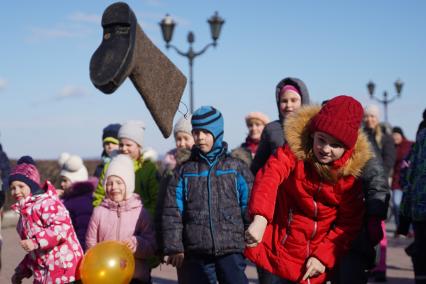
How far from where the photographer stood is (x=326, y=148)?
4113mm

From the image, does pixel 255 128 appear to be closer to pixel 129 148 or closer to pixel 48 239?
pixel 129 148

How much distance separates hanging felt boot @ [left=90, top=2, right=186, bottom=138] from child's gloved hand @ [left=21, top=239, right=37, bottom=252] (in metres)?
3.24

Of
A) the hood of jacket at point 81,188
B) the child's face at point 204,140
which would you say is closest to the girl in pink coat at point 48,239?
the child's face at point 204,140

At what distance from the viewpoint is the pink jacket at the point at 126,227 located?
601 cm

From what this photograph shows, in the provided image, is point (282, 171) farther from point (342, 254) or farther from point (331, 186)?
point (342, 254)

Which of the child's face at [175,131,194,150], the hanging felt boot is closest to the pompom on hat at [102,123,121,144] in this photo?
the child's face at [175,131,194,150]

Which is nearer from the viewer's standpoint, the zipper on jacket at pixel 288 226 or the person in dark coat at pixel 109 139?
the zipper on jacket at pixel 288 226

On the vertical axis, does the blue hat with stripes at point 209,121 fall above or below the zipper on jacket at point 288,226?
above

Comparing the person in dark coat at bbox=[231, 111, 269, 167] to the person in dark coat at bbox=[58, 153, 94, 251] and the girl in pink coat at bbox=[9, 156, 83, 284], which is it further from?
the girl in pink coat at bbox=[9, 156, 83, 284]

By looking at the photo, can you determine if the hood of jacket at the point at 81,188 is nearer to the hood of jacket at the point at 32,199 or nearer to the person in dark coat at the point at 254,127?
the hood of jacket at the point at 32,199

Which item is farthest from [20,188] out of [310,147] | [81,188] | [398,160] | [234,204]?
[398,160]

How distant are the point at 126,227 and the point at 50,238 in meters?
0.70

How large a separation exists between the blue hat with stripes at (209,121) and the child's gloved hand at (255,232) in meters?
1.73

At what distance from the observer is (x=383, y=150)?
10.2 metres
